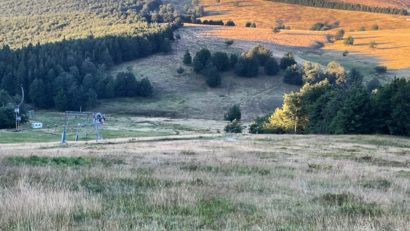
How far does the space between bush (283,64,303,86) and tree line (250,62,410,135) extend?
2092 inches

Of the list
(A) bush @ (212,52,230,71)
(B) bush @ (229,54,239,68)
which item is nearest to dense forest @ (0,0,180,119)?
(A) bush @ (212,52,230,71)

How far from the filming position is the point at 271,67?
15562 cm

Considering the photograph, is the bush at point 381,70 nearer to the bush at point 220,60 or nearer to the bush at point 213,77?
the bush at point 220,60

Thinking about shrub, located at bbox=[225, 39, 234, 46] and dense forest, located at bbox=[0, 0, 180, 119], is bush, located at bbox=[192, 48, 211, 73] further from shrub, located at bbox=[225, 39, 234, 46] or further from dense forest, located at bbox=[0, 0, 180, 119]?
shrub, located at bbox=[225, 39, 234, 46]

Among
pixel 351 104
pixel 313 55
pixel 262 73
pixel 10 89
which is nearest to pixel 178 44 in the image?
pixel 262 73

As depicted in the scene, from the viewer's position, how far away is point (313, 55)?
18188 centimetres

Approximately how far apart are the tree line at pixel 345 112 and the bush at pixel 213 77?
5090cm

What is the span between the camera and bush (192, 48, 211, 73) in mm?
153125

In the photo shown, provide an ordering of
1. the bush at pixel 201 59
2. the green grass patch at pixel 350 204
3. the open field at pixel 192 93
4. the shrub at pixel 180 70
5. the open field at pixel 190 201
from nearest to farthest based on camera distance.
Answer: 1. the open field at pixel 190 201
2. the green grass patch at pixel 350 204
3. the open field at pixel 192 93
4. the bush at pixel 201 59
5. the shrub at pixel 180 70

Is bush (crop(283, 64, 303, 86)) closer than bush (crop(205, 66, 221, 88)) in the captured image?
No

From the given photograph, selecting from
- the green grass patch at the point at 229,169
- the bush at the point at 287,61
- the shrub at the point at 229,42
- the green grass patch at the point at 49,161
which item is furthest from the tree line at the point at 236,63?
the green grass patch at the point at 49,161

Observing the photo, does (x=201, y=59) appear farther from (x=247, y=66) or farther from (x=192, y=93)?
(x=247, y=66)

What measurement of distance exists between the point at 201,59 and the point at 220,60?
610cm

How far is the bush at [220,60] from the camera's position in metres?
154
